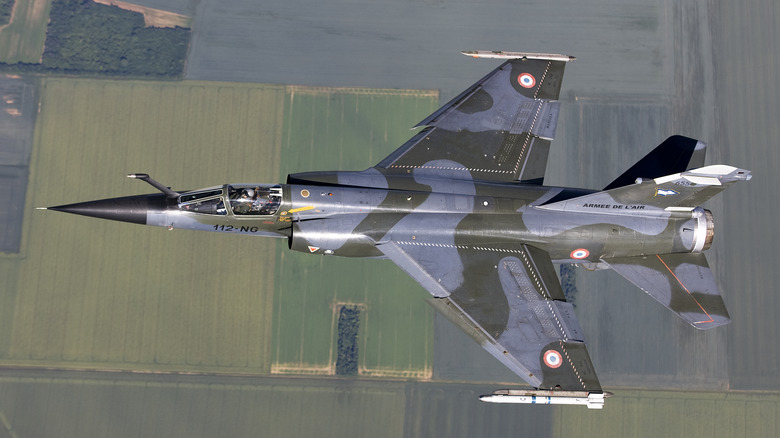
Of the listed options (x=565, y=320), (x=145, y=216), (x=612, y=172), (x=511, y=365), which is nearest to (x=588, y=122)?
(x=612, y=172)

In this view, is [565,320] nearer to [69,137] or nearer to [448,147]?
[448,147]

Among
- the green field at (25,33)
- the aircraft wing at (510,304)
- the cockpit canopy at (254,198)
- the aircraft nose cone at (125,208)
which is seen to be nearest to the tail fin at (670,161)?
the aircraft wing at (510,304)

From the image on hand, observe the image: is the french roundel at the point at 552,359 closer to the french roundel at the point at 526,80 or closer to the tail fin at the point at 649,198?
the tail fin at the point at 649,198

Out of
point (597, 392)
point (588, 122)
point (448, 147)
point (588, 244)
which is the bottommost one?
point (597, 392)

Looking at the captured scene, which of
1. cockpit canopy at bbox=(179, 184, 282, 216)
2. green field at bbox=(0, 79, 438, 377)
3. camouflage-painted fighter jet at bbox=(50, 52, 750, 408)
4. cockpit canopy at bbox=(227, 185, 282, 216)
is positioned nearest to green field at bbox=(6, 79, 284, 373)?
green field at bbox=(0, 79, 438, 377)

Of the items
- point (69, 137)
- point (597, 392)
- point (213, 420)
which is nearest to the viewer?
point (597, 392)

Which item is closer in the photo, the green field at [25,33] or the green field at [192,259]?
the green field at [192,259]

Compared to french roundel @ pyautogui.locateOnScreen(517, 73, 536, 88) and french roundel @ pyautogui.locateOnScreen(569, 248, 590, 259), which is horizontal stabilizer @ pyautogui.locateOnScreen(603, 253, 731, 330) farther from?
french roundel @ pyautogui.locateOnScreen(517, 73, 536, 88)
